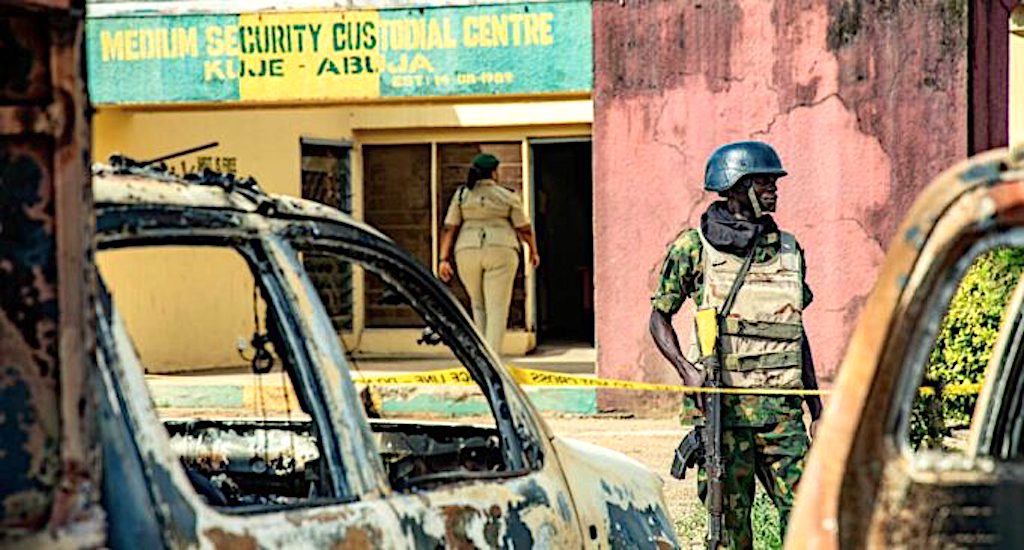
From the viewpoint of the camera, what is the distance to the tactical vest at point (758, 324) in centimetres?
793

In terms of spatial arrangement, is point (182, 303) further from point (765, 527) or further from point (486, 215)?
point (765, 527)

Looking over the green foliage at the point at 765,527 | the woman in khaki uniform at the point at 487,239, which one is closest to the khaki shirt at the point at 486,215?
the woman in khaki uniform at the point at 487,239

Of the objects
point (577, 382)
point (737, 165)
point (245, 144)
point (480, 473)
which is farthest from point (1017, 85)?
point (480, 473)

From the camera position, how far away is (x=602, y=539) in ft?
18.0

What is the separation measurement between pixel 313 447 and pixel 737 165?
2701mm

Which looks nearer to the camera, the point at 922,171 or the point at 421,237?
the point at 922,171

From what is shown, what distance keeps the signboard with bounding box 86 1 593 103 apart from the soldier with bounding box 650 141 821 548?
6.12 meters

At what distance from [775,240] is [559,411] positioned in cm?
662

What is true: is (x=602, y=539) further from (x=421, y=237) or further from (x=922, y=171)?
(x=421, y=237)

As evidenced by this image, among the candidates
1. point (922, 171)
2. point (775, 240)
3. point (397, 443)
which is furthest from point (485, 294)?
point (397, 443)

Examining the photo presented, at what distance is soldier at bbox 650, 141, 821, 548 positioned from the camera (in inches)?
310

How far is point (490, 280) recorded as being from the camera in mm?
16766

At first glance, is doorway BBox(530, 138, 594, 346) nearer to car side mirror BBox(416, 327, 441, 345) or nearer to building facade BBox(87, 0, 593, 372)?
building facade BBox(87, 0, 593, 372)

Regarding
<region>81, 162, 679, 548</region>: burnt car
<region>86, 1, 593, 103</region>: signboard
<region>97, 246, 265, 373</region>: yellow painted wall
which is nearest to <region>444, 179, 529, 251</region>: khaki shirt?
<region>97, 246, 265, 373</region>: yellow painted wall
